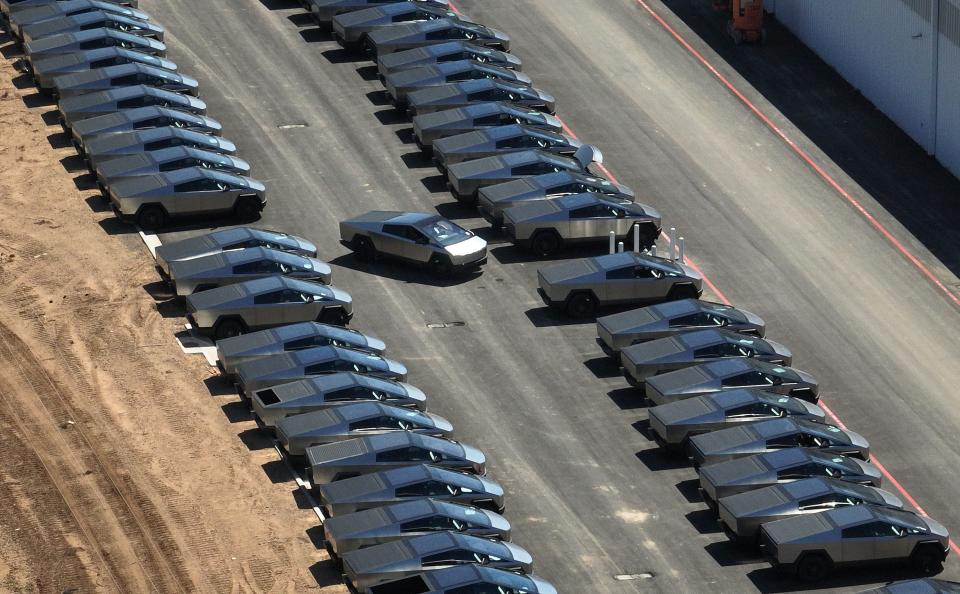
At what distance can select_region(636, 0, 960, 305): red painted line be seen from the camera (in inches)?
2509

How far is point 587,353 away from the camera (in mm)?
57000

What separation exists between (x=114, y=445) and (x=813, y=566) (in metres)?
17.6

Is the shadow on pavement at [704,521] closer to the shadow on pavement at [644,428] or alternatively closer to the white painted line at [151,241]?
the shadow on pavement at [644,428]

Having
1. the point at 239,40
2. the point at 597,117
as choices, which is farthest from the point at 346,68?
the point at 597,117

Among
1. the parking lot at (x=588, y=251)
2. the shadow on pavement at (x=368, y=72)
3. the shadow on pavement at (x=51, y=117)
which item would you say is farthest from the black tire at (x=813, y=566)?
the shadow on pavement at (x=51, y=117)

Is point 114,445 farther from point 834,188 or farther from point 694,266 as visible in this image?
point 834,188

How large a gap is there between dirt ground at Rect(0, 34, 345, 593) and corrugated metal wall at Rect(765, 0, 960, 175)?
26.7 meters

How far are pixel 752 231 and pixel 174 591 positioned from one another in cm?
2518

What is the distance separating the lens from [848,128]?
71938 millimetres

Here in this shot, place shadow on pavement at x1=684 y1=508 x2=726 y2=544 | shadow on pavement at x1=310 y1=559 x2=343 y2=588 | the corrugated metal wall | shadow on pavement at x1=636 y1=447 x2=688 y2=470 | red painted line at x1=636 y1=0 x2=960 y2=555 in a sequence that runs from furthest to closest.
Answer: the corrugated metal wall
red painted line at x1=636 y1=0 x2=960 y2=555
shadow on pavement at x1=636 y1=447 x2=688 y2=470
shadow on pavement at x1=684 y1=508 x2=726 y2=544
shadow on pavement at x1=310 y1=559 x2=343 y2=588

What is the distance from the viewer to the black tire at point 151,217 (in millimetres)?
62094

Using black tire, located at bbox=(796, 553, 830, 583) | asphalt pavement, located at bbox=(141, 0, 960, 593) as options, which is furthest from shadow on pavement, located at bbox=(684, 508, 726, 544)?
black tire, located at bbox=(796, 553, 830, 583)

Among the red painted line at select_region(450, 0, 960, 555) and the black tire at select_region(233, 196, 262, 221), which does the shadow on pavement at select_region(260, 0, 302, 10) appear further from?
the black tire at select_region(233, 196, 262, 221)

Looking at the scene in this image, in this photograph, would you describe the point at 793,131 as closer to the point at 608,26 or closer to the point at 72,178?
the point at 608,26
